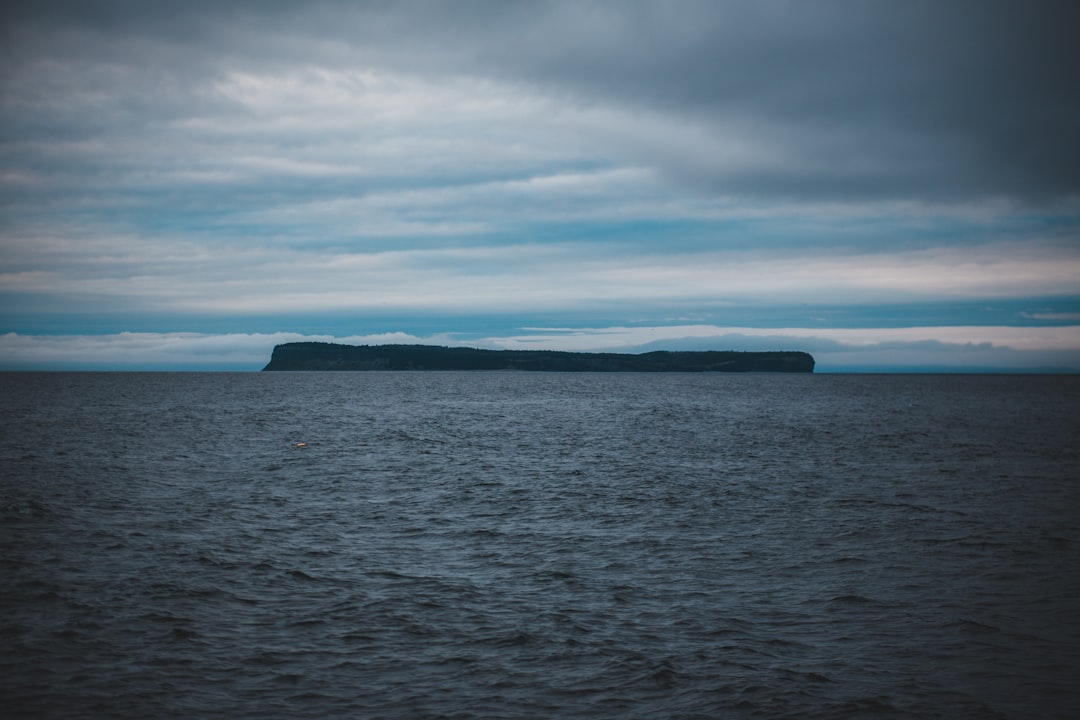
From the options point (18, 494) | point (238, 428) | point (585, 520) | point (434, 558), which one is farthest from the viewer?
point (238, 428)

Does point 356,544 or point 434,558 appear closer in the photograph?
point 434,558

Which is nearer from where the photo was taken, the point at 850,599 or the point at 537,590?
the point at 850,599

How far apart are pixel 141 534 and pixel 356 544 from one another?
27.0 ft

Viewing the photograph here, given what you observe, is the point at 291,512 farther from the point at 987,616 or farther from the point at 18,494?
the point at 987,616

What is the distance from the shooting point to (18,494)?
122 ft

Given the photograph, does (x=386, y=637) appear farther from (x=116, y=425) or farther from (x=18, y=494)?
(x=116, y=425)

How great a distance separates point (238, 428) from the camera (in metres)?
82.1

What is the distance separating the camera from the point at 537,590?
22.2 metres

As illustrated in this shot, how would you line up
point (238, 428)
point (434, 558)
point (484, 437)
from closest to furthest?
point (434, 558)
point (484, 437)
point (238, 428)

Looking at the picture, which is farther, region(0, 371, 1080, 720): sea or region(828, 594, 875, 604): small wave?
region(828, 594, 875, 604): small wave

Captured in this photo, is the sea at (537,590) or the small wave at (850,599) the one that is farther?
the small wave at (850,599)

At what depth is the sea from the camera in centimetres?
1555

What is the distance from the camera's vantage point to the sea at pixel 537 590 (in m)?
15.6

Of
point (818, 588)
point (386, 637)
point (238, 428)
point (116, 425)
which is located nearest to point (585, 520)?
point (818, 588)
